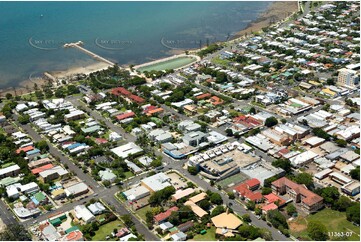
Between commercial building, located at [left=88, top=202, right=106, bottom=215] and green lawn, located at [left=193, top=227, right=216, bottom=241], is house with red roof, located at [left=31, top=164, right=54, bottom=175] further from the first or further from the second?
green lawn, located at [left=193, top=227, right=216, bottom=241]

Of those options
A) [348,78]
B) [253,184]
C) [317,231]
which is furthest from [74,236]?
[348,78]

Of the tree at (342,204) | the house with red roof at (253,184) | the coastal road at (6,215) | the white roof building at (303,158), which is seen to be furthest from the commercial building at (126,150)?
the tree at (342,204)

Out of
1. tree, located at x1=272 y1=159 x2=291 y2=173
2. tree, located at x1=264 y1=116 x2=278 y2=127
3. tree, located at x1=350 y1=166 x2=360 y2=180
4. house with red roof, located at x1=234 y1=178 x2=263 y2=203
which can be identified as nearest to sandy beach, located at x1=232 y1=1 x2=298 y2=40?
tree, located at x1=264 y1=116 x2=278 y2=127

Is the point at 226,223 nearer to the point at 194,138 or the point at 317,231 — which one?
the point at 317,231

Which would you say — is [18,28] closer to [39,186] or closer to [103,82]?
[103,82]

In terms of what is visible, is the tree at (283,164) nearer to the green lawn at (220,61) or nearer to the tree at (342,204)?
the tree at (342,204)
